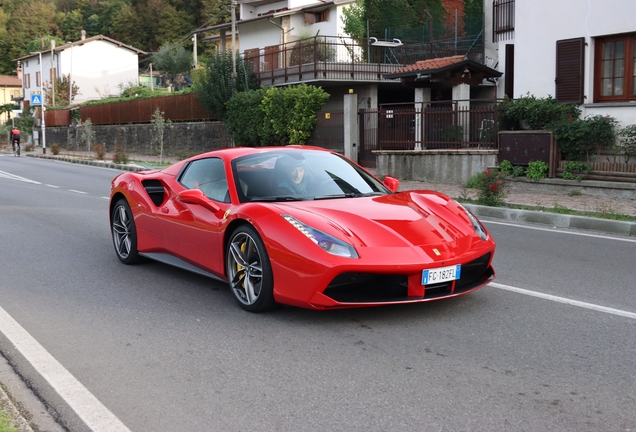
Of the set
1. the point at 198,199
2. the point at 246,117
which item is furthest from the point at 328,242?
the point at 246,117

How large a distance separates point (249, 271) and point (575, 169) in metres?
11.9

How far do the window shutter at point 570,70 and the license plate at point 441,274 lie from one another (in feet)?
43.9

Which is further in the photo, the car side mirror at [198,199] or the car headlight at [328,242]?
the car side mirror at [198,199]

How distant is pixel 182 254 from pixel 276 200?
4.15ft

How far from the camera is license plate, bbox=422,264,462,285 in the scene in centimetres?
530

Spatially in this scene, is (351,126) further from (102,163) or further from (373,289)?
(373,289)

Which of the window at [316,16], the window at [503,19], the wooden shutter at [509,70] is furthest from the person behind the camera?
the window at [316,16]

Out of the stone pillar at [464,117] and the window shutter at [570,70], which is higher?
the window shutter at [570,70]

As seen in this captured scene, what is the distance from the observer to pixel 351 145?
25.1 metres

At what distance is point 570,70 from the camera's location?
17641 mm

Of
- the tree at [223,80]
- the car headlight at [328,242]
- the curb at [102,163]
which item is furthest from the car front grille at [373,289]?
the tree at [223,80]

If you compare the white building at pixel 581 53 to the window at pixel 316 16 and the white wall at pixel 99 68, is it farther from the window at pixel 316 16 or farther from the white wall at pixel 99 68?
the white wall at pixel 99 68

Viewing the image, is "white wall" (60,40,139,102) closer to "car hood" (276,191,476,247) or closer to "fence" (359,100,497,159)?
"fence" (359,100,497,159)

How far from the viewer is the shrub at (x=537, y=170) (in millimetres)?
16438
